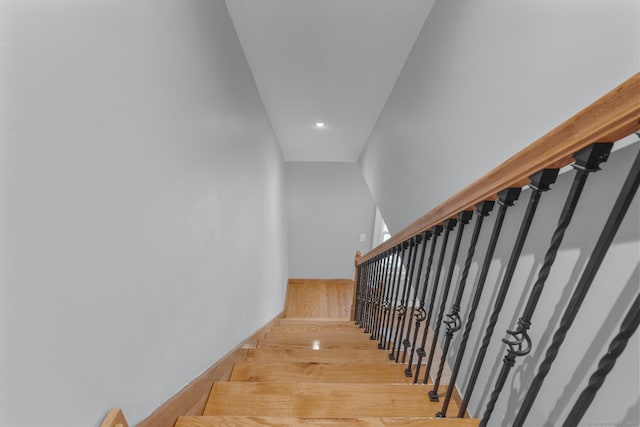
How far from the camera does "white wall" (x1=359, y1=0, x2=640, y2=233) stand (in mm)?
734

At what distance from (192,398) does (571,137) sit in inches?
53.9

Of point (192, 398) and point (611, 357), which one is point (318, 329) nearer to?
point (192, 398)

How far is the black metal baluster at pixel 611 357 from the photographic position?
1.73 ft

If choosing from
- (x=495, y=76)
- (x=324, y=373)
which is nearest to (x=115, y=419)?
(x=324, y=373)

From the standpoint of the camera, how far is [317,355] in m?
2.04

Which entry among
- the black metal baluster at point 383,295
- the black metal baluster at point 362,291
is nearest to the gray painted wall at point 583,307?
the black metal baluster at point 383,295

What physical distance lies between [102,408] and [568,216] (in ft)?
3.65

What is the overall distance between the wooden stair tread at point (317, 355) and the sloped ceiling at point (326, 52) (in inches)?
79.6

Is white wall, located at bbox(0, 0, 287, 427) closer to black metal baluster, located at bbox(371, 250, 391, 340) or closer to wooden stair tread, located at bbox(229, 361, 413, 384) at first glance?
wooden stair tread, located at bbox(229, 361, 413, 384)

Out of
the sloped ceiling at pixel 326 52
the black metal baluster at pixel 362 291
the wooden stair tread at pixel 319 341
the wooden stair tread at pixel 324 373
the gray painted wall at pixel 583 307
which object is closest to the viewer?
the gray painted wall at pixel 583 307

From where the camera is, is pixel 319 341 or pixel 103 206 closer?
pixel 103 206

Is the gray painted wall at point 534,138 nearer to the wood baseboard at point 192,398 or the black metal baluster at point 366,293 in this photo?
the wood baseboard at point 192,398

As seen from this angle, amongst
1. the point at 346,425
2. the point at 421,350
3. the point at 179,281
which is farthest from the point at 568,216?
the point at 179,281

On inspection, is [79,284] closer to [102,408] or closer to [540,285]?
[102,408]
